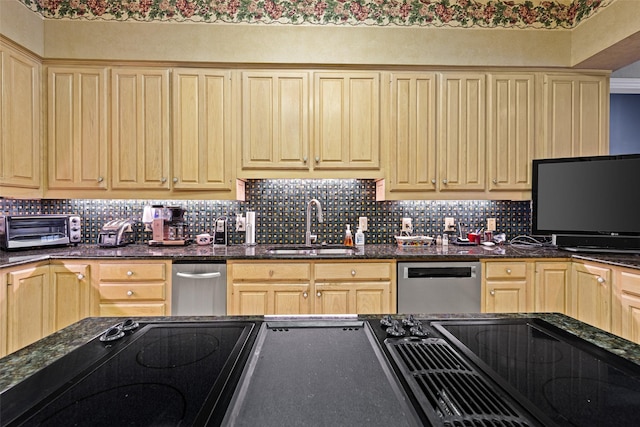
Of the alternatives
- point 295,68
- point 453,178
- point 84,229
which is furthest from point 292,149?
point 84,229

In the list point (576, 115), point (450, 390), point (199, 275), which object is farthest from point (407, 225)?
point (450, 390)

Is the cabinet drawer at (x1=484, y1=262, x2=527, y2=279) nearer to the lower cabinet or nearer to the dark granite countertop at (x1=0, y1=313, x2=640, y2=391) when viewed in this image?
the lower cabinet

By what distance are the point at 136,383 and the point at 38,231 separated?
2708 millimetres

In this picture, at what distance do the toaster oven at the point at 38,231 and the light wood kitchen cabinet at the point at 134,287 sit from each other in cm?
62

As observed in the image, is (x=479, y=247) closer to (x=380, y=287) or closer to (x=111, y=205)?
(x=380, y=287)

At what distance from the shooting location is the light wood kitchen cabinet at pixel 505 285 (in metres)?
2.50

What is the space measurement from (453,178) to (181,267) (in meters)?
2.33

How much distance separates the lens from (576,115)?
288 cm

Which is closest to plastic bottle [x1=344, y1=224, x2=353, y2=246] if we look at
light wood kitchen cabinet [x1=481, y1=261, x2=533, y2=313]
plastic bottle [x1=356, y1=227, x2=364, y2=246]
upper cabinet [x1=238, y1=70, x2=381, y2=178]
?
plastic bottle [x1=356, y1=227, x2=364, y2=246]

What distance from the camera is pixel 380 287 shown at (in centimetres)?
248

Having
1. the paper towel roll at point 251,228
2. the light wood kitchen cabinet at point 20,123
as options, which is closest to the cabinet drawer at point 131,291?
the paper towel roll at point 251,228

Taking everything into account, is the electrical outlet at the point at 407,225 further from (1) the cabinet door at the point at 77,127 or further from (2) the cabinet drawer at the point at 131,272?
(1) the cabinet door at the point at 77,127

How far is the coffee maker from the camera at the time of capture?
2.81 m

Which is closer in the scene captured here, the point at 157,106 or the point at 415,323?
the point at 415,323
